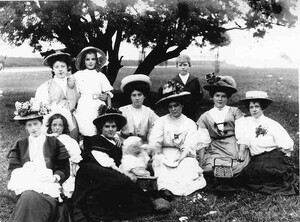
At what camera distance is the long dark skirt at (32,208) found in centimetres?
351

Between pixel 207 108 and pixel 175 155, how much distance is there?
12.9 feet

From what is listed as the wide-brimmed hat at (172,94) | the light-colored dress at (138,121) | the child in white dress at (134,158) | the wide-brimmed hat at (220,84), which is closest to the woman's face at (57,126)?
the child in white dress at (134,158)

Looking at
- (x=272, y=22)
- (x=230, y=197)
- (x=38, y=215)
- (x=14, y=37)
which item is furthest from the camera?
(x=272, y=22)

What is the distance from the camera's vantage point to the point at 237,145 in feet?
16.8

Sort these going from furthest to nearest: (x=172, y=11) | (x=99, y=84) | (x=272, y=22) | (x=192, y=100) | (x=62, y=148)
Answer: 1. (x=272, y=22)
2. (x=172, y=11)
3. (x=192, y=100)
4. (x=99, y=84)
5. (x=62, y=148)

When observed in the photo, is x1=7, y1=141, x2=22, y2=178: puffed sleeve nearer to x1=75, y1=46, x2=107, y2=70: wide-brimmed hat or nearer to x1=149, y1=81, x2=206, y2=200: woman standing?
x1=149, y1=81, x2=206, y2=200: woman standing

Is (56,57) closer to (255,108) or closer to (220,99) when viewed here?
(220,99)

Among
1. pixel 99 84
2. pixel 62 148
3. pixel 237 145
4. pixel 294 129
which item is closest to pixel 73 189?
pixel 62 148

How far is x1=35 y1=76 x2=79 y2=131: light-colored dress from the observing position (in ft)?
17.1

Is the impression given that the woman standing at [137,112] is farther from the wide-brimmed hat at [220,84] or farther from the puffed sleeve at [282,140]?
the puffed sleeve at [282,140]

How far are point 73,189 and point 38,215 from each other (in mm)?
782

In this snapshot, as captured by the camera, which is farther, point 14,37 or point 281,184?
point 14,37

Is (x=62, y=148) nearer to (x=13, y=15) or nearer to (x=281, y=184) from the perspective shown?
(x=281, y=184)

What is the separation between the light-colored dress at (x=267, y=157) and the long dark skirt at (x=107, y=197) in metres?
1.43
